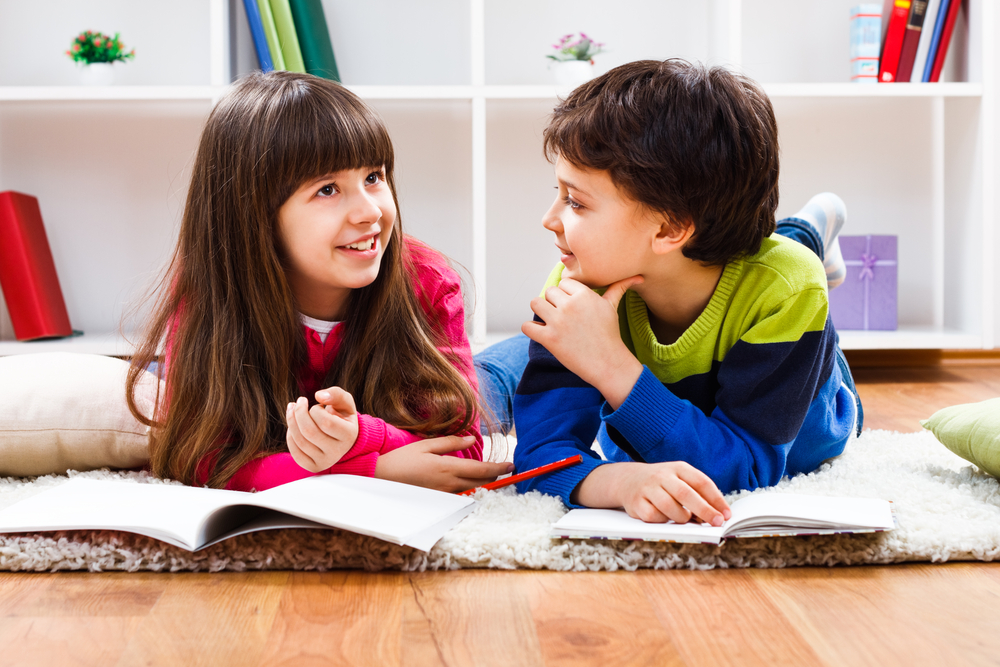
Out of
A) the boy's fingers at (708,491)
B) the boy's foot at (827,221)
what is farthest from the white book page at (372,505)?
the boy's foot at (827,221)

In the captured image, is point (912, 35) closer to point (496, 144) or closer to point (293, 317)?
point (496, 144)

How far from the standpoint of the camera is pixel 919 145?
2227 millimetres

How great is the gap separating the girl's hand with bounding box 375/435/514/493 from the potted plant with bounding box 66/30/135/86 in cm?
151

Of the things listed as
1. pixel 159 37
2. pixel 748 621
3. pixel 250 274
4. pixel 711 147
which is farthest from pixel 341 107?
pixel 159 37

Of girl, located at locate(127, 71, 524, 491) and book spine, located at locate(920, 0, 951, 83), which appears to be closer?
girl, located at locate(127, 71, 524, 491)

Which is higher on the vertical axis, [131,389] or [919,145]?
[919,145]

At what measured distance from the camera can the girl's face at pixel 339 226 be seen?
955 millimetres

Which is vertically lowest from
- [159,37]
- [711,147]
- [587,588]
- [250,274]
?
[587,588]

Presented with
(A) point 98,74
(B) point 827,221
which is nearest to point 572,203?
(B) point 827,221

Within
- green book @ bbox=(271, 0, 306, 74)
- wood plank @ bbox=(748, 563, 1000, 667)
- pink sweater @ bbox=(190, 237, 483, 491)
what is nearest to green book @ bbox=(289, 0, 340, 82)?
green book @ bbox=(271, 0, 306, 74)

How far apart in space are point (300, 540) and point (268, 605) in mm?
100

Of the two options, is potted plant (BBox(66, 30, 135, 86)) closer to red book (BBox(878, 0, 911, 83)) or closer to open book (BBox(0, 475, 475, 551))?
open book (BBox(0, 475, 475, 551))

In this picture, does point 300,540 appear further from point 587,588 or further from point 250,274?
point 250,274

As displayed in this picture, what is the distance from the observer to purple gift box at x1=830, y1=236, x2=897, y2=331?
2098 mm
